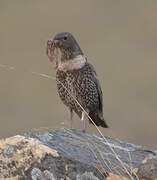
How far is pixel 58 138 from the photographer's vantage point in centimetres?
625

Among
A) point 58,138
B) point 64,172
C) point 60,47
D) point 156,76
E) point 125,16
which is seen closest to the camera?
point 64,172

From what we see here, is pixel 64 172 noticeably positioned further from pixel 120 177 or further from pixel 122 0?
pixel 122 0

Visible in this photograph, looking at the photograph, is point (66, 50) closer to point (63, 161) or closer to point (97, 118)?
point (97, 118)

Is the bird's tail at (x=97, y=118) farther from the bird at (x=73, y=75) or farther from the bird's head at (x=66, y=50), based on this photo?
the bird's head at (x=66, y=50)

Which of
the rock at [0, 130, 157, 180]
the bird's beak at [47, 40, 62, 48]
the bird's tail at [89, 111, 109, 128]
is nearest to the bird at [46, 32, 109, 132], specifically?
the bird's beak at [47, 40, 62, 48]

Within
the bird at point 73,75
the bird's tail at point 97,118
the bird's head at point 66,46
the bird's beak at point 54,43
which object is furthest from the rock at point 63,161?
the bird's tail at point 97,118

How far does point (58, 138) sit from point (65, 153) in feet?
1.13

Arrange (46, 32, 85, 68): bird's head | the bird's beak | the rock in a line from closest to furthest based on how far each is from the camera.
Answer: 1. the rock
2. the bird's beak
3. (46, 32, 85, 68): bird's head

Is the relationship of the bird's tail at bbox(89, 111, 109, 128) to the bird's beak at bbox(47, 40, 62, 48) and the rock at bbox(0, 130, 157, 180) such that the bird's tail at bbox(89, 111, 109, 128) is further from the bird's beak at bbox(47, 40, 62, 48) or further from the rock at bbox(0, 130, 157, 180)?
the rock at bbox(0, 130, 157, 180)

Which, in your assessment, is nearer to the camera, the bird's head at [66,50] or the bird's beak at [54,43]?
the bird's beak at [54,43]

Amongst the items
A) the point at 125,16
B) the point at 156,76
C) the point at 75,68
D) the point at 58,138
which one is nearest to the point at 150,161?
the point at 58,138

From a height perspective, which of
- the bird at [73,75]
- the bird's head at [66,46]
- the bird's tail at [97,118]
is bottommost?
the bird's tail at [97,118]

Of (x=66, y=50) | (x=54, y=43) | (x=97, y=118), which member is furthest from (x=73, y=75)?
(x=97, y=118)

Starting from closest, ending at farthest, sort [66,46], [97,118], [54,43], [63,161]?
[63,161], [54,43], [66,46], [97,118]
